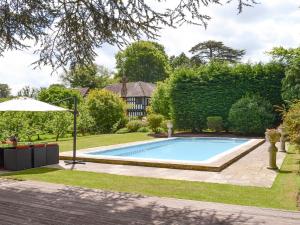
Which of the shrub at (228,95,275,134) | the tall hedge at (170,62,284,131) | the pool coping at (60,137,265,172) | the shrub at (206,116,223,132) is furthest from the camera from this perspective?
the shrub at (206,116,223,132)

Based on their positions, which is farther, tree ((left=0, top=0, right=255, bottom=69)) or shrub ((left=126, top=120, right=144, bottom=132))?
shrub ((left=126, top=120, right=144, bottom=132))

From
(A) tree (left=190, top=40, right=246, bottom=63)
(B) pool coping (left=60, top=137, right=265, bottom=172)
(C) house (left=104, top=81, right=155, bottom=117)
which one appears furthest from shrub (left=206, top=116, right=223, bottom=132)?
(A) tree (left=190, top=40, right=246, bottom=63)

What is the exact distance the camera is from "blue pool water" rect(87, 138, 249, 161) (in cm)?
1459

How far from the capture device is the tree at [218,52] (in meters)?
51.5

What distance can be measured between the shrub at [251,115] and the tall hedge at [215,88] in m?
0.99

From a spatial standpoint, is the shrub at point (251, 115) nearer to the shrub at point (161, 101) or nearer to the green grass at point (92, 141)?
the green grass at point (92, 141)

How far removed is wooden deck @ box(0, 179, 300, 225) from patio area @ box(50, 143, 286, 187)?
2.60 meters

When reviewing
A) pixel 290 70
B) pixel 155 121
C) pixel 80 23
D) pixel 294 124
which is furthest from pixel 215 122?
pixel 80 23

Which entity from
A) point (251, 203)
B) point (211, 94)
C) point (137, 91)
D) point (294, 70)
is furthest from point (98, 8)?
point (137, 91)

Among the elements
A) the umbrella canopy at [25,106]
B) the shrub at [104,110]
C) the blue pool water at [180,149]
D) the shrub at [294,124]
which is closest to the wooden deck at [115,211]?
the shrub at [294,124]

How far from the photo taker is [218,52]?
52062 millimetres

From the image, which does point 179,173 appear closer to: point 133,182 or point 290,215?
point 133,182

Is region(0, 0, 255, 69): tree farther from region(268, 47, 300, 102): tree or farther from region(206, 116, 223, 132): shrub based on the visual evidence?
region(206, 116, 223, 132): shrub

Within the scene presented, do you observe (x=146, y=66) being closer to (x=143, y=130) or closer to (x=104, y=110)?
(x=104, y=110)
